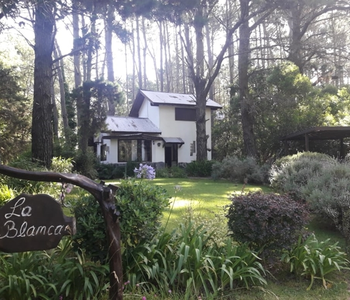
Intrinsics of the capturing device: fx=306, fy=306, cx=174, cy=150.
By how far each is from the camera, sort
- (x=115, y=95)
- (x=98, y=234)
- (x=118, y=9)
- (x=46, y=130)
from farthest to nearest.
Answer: (x=115, y=95) → (x=46, y=130) → (x=118, y=9) → (x=98, y=234)

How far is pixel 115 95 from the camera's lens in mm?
19000

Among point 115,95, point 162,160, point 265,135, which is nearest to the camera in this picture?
point 115,95

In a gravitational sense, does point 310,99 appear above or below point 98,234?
above

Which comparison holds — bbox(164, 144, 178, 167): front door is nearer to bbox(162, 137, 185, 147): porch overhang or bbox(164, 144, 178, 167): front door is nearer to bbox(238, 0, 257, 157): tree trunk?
bbox(162, 137, 185, 147): porch overhang

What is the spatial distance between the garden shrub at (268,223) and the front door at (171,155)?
21276mm

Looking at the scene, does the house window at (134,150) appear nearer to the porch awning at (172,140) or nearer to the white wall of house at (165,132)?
the white wall of house at (165,132)

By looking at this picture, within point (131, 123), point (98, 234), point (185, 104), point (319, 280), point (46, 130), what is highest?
point (185, 104)

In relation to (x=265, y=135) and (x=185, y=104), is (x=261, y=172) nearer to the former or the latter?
(x=265, y=135)

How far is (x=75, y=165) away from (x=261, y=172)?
339 inches

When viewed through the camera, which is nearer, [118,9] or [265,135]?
[118,9]

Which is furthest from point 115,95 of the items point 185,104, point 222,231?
point 222,231

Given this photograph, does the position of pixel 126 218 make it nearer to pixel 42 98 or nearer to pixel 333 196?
pixel 333 196

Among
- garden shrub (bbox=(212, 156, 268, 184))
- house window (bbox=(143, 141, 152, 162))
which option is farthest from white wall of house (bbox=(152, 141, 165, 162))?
garden shrub (bbox=(212, 156, 268, 184))

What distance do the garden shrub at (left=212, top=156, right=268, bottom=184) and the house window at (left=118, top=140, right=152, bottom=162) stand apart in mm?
8186
